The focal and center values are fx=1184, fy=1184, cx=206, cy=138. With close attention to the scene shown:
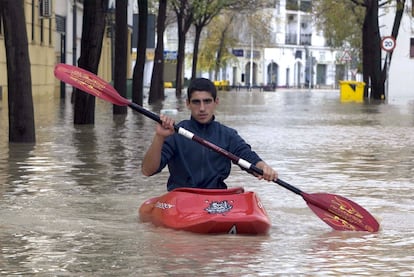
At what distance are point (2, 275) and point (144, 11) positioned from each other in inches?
1031

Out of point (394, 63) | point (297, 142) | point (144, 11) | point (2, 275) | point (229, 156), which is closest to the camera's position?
point (2, 275)

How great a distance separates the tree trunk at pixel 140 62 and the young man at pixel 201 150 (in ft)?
73.2

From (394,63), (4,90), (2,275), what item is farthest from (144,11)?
(394,63)

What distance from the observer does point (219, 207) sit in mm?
8344

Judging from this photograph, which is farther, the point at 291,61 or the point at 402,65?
the point at 291,61

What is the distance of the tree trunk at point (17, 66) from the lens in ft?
54.2

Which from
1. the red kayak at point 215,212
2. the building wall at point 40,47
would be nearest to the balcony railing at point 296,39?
the building wall at point 40,47

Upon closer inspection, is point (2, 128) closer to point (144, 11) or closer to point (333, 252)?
point (144, 11)

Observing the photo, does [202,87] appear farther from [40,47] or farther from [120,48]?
[40,47]

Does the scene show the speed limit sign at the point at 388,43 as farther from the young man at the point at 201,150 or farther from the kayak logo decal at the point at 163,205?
the kayak logo decal at the point at 163,205

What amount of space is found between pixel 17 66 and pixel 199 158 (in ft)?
27.7

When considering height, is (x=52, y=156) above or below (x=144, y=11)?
below

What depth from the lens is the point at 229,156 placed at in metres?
8.69

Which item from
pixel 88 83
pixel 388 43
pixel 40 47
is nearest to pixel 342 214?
pixel 88 83
